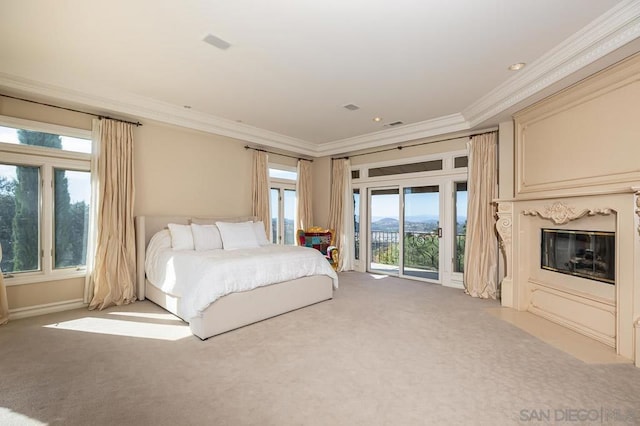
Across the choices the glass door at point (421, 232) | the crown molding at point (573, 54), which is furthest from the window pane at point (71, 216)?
the crown molding at point (573, 54)

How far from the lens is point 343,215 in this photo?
20.9 feet

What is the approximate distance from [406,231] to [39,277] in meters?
5.58

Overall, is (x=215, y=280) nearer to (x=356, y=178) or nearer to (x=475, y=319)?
(x=475, y=319)

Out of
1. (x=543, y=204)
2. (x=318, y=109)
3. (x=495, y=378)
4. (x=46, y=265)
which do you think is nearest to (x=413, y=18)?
(x=318, y=109)

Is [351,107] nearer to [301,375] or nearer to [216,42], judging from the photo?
[216,42]

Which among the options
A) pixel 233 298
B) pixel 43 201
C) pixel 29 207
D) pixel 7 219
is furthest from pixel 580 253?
pixel 7 219

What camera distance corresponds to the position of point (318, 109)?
427 cm

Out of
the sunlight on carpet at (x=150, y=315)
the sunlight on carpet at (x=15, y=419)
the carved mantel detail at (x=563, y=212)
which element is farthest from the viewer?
the sunlight on carpet at (x=150, y=315)

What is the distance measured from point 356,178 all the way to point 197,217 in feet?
11.2

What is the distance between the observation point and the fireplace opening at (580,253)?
282 cm

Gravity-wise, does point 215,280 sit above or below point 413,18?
below

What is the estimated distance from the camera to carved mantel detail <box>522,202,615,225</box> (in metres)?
2.80

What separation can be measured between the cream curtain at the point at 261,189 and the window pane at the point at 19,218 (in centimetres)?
299

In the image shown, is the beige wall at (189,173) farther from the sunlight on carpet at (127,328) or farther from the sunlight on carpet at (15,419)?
the sunlight on carpet at (15,419)
